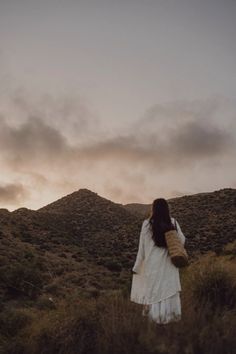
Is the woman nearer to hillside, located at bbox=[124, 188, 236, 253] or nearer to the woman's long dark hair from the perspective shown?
the woman's long dark hair

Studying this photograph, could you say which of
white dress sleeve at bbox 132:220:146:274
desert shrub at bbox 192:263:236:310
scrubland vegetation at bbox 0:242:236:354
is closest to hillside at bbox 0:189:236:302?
desert shrub at bbox 192:263:236:310

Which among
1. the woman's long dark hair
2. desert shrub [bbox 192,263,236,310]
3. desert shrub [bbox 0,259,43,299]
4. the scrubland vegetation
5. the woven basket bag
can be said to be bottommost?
the scrubland vegetation

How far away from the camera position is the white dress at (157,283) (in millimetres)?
8578

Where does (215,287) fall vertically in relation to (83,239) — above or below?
below

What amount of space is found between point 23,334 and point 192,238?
1506 inches

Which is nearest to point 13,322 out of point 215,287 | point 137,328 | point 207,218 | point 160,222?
point 215,287

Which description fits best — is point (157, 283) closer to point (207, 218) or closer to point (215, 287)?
point (215, 287)

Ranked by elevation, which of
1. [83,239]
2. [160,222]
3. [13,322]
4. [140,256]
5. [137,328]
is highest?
[83,239]

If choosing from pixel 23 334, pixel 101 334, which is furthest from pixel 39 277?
pixel 101 334

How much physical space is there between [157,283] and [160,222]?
0.95 metres

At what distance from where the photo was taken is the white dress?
858 centimetres

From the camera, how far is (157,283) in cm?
866

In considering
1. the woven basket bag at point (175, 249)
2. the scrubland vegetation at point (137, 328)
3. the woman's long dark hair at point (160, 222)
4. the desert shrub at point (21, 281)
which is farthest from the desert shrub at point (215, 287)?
the desert shrub at point (21, 281)

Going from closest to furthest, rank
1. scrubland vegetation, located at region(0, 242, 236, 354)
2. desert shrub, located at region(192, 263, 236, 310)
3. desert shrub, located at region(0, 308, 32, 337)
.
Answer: scrubland vegetation, located at region(0, 242, 236, 354)
desert shrub, located at region(192, 263, 236, 310)
desert shrub, located at region(0, 308, 32, 337)
